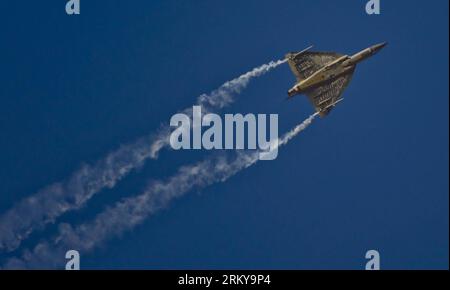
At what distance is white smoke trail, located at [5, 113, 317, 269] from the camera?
3514 inches

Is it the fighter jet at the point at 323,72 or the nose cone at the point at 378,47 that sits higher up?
the nose cone at the point at 378,47

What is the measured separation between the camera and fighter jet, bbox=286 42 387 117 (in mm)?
93312

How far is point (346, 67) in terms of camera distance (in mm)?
94125

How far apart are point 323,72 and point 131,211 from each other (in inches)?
625

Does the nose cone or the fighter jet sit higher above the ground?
the nose cone

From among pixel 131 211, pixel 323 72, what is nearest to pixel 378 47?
pixel 323 72

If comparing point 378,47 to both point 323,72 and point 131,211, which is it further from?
point 131,211

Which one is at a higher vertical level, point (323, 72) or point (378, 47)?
point (378, 47)

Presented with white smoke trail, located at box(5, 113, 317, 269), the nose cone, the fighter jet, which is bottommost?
white smoke trail, located at box(5, 113, 317, 269)

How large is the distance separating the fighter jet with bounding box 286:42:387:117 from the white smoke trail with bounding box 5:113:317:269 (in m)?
1.73

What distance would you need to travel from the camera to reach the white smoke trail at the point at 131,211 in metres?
89.2

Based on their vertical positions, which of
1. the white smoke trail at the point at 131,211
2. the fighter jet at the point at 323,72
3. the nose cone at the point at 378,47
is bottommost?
the white smoke trail at the point at 131,211

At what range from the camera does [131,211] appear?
9156cm

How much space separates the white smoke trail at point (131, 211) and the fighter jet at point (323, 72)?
1728 millimetres
